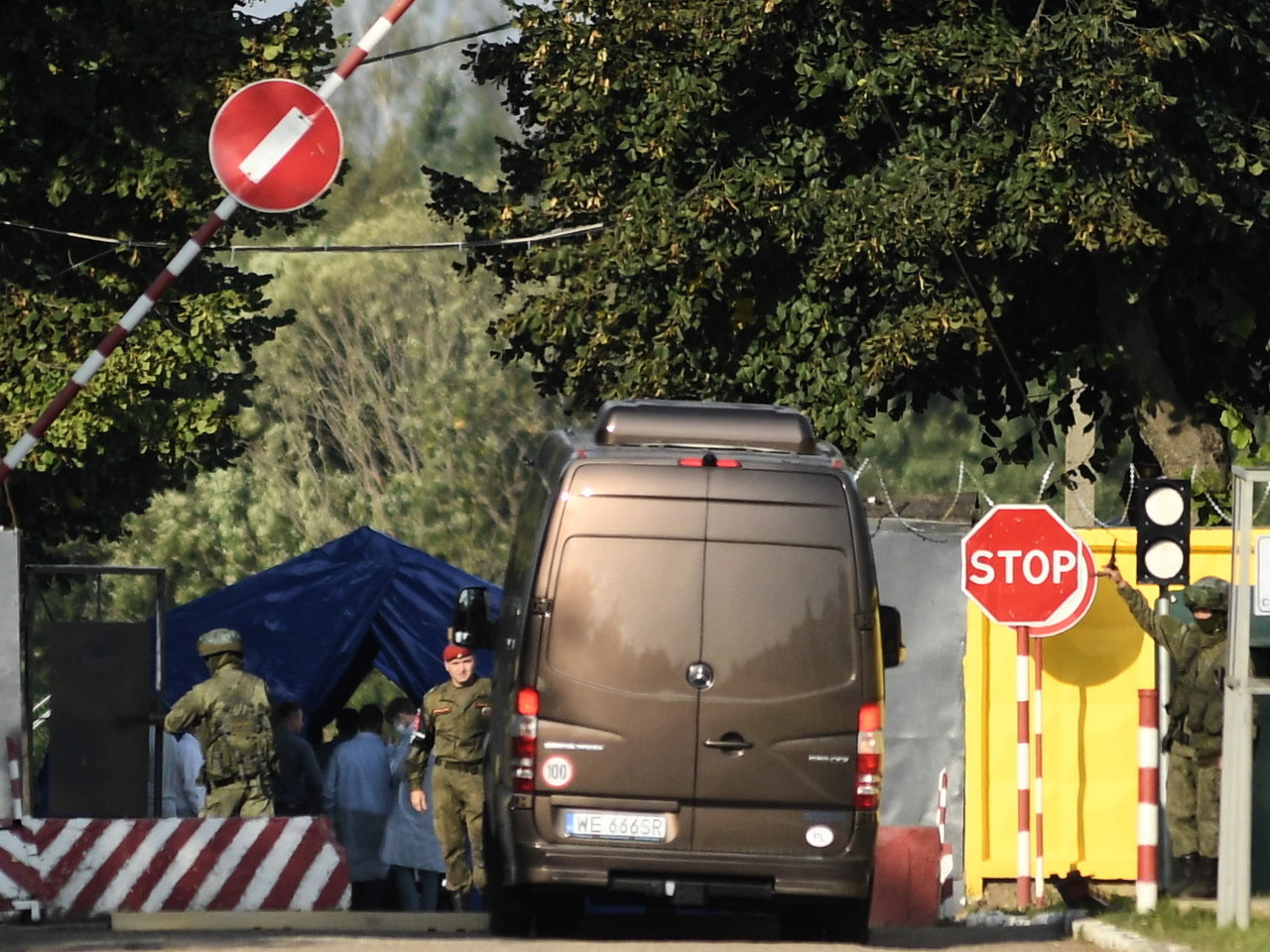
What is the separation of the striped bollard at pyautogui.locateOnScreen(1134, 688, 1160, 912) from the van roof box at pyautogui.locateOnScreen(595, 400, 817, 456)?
2460mm

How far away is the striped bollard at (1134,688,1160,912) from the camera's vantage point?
1310 cm

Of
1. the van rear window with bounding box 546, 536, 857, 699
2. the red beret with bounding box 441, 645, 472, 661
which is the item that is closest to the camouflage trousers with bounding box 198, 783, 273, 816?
the red beret with bounding box 441, 645, 472, 661

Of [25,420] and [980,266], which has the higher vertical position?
[980,266]

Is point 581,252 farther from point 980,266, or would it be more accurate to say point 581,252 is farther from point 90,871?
point 90,871

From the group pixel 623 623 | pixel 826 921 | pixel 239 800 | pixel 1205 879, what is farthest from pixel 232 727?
pixel 1205 879

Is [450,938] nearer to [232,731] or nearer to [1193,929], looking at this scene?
[1193,929]

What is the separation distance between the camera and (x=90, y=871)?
1298cm

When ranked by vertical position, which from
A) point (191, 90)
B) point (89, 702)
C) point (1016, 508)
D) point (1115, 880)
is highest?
point (191, 90)

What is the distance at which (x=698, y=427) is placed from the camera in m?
11.8

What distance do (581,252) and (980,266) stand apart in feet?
11.6

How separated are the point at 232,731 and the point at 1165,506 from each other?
551 cm

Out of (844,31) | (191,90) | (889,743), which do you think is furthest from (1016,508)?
(191,90)

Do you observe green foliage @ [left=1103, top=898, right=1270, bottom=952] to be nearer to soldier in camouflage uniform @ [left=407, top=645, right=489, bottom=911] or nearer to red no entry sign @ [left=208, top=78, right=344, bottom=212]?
soldier in camouflage uniform @ [left=407, top=645, right=489, bottom=911]

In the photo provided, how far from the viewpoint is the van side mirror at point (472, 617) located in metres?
12.9
